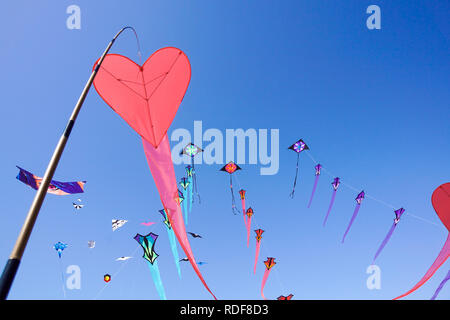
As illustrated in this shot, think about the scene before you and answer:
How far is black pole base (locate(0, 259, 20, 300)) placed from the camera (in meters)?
1.76

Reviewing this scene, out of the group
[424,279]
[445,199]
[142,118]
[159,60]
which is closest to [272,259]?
[424,279]

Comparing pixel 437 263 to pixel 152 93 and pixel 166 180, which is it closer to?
pixel 166 180

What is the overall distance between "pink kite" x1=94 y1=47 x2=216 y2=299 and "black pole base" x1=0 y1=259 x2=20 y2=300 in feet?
14.0

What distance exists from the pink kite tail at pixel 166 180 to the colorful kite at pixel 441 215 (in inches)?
298

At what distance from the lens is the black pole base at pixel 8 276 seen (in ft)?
5.77

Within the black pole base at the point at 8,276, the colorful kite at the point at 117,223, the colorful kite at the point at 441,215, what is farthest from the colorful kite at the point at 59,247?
the colorful kite at the point at 441,215

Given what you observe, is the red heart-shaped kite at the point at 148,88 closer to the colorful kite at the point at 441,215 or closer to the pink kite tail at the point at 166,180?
the pink kite tail at the point at 166,180

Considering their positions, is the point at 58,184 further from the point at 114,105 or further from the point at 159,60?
the point at 159,60

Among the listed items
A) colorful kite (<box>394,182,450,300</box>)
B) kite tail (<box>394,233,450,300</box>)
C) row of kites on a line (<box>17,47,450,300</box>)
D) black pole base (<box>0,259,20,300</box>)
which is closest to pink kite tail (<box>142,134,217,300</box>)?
row of kites on a line (<box>17,47,450,300</box>)

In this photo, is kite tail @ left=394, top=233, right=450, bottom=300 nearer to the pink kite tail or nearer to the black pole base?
the pink kite tail

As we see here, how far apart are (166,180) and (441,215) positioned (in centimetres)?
914

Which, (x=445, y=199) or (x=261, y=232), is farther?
(x=261, y=232)
